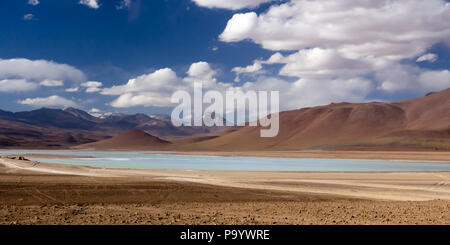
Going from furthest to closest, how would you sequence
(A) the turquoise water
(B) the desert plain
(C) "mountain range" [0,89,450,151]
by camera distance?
(C) "mountain range" [0,89,450,151]
(A) the turquoise water
(B) the desert plain

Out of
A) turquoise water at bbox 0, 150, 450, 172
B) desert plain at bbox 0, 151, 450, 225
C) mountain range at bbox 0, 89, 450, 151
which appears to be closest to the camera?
desert plain at bbox 0, 151, 450, 225

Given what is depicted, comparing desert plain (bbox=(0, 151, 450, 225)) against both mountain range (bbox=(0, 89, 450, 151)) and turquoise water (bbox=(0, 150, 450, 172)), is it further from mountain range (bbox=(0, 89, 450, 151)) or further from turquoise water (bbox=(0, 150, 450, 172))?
mountain range (bbox=(0, 89, 450, 151))

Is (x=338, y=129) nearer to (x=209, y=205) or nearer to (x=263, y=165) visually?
(x=263, y=165)

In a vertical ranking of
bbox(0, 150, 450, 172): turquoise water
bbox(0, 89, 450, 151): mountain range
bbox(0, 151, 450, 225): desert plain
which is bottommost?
bbox(0, 151, 450, 225): desert plain

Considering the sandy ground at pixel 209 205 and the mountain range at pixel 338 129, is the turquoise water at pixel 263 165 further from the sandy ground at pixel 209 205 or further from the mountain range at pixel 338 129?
the mountain range at pixel 338 129

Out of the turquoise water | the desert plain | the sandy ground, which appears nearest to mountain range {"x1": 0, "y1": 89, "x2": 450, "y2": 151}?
the turquoise water

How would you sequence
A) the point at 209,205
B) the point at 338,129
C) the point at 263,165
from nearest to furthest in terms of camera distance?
the point at 209,205
the point at 263,165
the point at 338,129

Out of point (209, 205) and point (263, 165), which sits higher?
point (263, 165)

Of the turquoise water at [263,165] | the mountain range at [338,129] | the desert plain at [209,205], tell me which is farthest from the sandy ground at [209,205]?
the mountain range at [338,129]

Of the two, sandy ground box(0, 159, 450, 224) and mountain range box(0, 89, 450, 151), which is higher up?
mountain range box(0, 89, 450, 151)

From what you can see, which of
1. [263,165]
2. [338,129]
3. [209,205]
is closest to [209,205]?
[209,205]

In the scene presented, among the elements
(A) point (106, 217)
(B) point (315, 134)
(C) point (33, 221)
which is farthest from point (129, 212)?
(B) point (315, 134)
